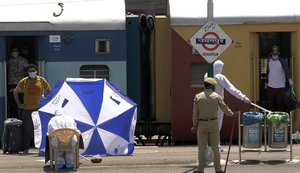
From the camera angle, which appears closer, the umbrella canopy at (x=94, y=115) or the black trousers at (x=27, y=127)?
the umbrella canopy at (x=94, y=115)

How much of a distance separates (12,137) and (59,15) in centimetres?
280

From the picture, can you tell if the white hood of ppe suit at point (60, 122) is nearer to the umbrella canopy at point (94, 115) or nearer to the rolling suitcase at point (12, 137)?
the umbrella canopy at point (94, 115)

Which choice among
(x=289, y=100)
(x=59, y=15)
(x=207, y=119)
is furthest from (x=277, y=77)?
(x=59, y=15)

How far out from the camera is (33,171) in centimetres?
1100

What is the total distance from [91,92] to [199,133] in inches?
115

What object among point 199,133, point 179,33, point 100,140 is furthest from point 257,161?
point 179,33

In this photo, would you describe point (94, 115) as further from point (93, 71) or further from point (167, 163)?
point (93, 71)

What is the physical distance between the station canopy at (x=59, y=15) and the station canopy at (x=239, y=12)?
118cm

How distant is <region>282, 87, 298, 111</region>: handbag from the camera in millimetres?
13836

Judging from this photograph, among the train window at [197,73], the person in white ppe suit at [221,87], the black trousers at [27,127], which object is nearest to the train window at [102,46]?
the train window at [197,73]

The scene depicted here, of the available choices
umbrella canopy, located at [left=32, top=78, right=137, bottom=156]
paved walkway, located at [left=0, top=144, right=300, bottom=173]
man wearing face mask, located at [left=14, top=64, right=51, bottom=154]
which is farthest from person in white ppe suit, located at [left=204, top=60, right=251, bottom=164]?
man wearing face mask, located at [left=14, top=64, right=51, bottom=154]

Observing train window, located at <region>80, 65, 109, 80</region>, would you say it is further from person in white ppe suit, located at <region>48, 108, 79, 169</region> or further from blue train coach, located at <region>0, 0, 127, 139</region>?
person in white ppe suit, located at <region>48, 108, 79, 169</region>

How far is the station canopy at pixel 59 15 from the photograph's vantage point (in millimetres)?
14156

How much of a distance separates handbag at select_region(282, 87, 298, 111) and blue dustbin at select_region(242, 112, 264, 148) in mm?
2684
